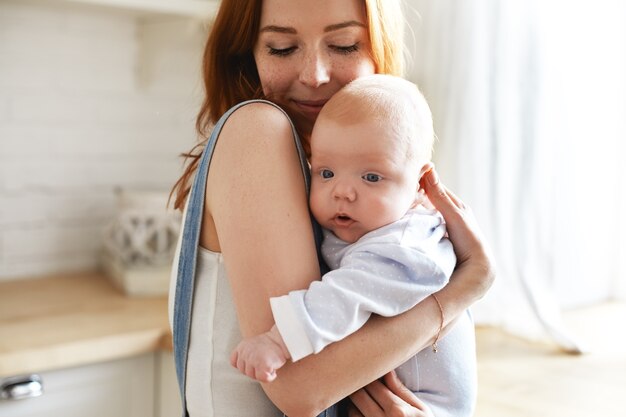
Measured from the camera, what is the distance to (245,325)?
2.90ft

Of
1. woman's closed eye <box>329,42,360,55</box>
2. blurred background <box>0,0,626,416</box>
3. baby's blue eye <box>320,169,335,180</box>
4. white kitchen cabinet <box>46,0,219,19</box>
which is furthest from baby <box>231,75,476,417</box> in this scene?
white kitchen cabinet <box>46,0,219,19</box>

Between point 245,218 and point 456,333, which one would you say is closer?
point 245,218

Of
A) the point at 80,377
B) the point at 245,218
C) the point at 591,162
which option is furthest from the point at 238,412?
the point at 591,162

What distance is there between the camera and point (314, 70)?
1050 millimetres

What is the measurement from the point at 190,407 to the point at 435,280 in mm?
381

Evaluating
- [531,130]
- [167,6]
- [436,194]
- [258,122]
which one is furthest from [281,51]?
[167,6]

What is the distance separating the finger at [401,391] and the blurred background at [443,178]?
17.9 inches

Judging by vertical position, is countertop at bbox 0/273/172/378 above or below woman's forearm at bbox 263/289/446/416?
below

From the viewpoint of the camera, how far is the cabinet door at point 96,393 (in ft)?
5.40

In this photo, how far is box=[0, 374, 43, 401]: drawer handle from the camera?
1.57 metres

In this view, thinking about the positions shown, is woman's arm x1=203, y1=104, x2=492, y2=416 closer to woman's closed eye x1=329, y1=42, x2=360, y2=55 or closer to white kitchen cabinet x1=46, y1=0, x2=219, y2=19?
woman's closed eye x1=329, y1=42, x2=360, y2=55

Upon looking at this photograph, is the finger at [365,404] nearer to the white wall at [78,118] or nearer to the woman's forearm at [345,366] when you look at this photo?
the woman's forearm at [345,366]

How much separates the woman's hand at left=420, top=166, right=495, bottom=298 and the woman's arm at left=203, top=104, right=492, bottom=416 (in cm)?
11

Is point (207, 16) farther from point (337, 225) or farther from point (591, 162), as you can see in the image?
point (337, 225)
